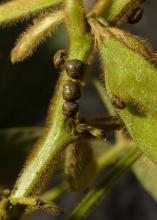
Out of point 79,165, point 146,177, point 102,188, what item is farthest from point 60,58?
point 146,177

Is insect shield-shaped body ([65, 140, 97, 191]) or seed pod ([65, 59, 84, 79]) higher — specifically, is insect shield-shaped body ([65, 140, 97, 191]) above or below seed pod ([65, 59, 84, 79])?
below

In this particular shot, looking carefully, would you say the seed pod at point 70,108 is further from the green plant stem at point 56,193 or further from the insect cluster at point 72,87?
Result: the green plant stem at point 56,193

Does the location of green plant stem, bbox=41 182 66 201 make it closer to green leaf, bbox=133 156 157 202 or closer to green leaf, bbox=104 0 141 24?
green leaf, bbox=133 156 157 202

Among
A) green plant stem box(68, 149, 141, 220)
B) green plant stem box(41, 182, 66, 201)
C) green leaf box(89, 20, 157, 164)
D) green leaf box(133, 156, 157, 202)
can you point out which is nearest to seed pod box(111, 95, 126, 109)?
green leaf box(89, 20, 157, 164)

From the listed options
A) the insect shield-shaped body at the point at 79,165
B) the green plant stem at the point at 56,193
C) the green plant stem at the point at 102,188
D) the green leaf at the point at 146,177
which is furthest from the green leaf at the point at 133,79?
the green leaf at the point at 146,177

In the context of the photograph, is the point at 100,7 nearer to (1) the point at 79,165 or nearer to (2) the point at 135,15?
(2) the point at 135,15
